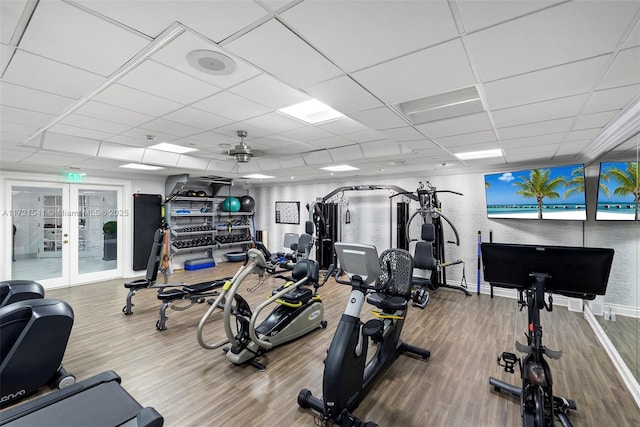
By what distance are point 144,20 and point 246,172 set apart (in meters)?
5.24

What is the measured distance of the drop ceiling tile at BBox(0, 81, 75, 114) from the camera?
2.09m

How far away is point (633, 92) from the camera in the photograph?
6.33 feet

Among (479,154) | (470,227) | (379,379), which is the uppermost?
(479,154)

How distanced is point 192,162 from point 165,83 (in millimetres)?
3659

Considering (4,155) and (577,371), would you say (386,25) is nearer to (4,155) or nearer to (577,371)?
(577,371)

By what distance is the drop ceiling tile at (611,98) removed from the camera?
190cm

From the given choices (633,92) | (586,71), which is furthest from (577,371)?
(586,71)

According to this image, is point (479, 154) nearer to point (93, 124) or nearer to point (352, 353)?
point (352, 353)

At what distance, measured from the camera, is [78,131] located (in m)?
3.38

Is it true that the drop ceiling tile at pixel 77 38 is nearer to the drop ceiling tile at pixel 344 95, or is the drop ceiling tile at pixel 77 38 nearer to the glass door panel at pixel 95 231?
the drop ceiling tile at pixel 344 95

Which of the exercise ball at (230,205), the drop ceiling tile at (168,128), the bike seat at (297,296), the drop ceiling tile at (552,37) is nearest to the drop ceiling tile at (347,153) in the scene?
the drop ceiling tile at (168,128)

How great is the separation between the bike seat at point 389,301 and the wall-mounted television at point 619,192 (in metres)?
2.80

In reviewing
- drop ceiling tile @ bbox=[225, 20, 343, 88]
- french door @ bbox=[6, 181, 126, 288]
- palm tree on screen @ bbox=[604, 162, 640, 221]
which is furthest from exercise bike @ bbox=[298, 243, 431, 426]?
french door @ bbox=[6, 181, 126, 288]

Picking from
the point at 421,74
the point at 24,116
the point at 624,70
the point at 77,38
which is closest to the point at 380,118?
the point at 421,74
